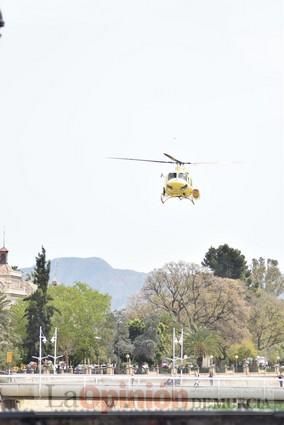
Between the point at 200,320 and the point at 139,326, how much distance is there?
658cm

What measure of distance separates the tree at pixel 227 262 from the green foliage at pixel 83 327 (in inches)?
1522

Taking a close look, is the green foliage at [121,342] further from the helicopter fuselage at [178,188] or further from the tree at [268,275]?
the tree at [268,275]

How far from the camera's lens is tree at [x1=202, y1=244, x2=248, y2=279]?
148 meters

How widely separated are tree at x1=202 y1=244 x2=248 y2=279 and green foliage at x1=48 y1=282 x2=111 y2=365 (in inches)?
1522

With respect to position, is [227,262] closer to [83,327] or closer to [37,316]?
[83,327]

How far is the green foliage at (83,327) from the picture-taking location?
10481 cm

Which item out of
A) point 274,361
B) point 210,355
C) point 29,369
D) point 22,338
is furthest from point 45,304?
point 274,361

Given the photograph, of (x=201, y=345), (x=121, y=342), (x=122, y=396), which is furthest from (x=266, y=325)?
(x=122, y=396)

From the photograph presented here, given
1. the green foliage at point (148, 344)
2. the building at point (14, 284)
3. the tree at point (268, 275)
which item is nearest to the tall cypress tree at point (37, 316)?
the green foliage at point (148, 344)

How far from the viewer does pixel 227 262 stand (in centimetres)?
14888

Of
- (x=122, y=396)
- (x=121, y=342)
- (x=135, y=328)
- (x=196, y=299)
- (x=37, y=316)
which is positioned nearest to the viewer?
(x=122, y=396)

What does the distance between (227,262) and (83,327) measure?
152 feet

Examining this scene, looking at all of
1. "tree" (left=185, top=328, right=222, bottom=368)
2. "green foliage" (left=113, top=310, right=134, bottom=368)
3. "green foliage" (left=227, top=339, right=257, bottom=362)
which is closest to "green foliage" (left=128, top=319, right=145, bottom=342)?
"green foliage" (left=113, top=310, right=134, bottom=368)

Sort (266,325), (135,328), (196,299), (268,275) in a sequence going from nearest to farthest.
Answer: (135,328) < (196,299) < (266,325) < (268,275)
